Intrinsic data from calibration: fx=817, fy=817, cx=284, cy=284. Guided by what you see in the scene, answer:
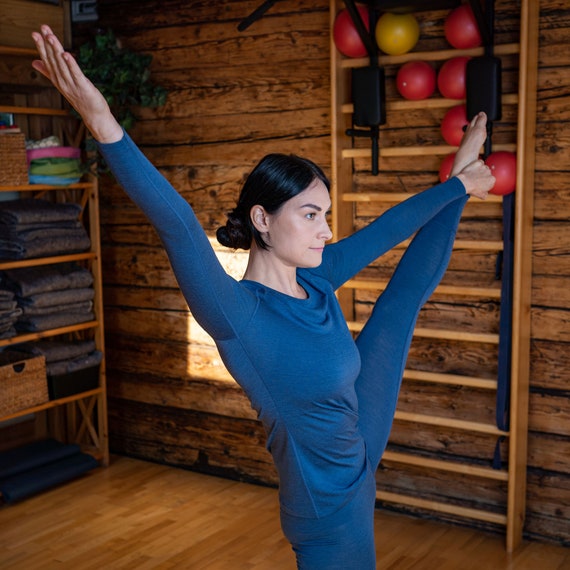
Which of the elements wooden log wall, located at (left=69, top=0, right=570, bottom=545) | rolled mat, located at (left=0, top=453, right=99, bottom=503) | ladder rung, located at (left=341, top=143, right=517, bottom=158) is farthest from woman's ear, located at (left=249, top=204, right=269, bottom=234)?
rolled mat, located at (left=0, top=453, right=99, bottom=503)

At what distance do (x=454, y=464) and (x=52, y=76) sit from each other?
8.55ft

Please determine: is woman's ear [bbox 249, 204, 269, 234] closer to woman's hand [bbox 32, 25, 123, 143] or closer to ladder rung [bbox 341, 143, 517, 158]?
woman's hand [bbox 32, 25, 123, 143]

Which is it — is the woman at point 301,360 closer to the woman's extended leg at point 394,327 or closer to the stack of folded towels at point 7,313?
the woman's extended leg at point 394,327

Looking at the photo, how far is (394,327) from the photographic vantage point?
205 centimetres

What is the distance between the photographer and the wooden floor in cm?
334

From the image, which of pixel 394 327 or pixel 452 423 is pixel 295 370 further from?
pixel 452 423

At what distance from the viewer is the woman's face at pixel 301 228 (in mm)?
1768

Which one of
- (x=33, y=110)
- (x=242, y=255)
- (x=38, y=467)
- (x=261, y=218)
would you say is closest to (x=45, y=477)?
(x=38, y=467)

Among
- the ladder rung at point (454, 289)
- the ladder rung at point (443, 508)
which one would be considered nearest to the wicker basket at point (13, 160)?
the ladder rung at point (454, 289)

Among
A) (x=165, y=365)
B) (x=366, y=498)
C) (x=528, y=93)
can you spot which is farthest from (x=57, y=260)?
Result: (x=366, y=498)

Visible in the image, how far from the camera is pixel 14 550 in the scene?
3.51 m

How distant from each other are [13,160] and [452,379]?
2266mm

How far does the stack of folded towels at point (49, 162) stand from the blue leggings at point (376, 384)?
8.11 ft

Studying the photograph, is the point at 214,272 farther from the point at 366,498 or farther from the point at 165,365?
the point at 165,365
